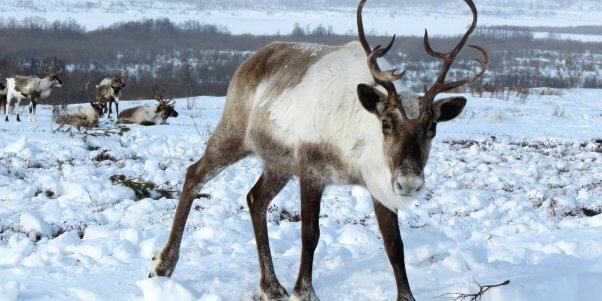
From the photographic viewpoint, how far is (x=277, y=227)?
572cm

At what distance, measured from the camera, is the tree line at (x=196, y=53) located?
6069cm

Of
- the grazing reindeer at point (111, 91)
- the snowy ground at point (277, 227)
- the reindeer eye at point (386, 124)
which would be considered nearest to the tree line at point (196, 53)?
the grazing reindeer at point (111, 91)

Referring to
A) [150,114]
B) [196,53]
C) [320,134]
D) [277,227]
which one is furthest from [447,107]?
[196,53]

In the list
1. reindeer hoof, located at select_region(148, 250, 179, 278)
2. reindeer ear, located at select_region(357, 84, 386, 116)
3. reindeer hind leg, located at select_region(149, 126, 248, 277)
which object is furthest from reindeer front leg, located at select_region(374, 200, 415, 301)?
reindeer hoof, located at select_region(148, 250, 179, 278)

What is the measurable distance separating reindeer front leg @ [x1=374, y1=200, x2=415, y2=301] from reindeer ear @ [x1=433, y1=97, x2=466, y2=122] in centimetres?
62

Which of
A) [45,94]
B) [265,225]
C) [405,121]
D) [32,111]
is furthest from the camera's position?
[45,94]

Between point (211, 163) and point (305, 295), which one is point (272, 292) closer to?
point (305, 295)

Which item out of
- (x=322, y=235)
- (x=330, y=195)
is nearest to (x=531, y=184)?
(x=330, y=195)

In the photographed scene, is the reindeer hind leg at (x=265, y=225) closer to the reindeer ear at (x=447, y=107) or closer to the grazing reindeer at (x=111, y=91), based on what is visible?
the reindeer ear at (x=447, y=107)

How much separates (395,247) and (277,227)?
2.19m

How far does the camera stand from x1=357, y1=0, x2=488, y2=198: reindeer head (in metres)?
3.15

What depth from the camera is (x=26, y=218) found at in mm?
5645

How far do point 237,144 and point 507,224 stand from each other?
325 cm

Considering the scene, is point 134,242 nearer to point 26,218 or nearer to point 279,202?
point 26,218
